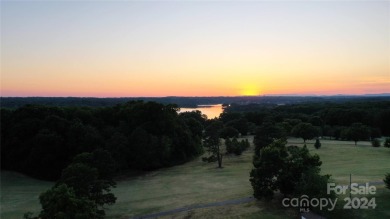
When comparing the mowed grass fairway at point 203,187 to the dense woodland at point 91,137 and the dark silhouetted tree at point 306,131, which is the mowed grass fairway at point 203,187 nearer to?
the dense woodland at point 91,137

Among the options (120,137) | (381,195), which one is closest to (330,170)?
(381,195)

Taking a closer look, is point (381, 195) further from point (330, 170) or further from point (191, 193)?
point (191, 193)

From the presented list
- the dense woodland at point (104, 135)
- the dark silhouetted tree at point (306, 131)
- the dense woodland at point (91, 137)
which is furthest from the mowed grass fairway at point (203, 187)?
the dark silhouetted tree at point (306, 131)

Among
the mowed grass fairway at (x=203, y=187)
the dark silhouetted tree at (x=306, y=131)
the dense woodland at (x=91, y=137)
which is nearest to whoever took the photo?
the mowed grass fairway at (x=203, y=187)

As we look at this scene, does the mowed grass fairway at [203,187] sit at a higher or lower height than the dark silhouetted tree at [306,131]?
lower

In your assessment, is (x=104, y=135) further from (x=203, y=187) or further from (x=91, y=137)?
(x=203, y=187)

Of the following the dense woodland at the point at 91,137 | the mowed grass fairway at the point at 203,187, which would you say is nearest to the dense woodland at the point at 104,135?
the dense woodland at the point at 91,137

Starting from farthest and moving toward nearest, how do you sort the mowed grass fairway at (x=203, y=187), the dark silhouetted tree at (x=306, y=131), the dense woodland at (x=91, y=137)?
the dark silhouetted tree at (x=306, y=131)
the dense woodland at (x=91, y=137)
the mowed grass fairway at (x=203, y=187)

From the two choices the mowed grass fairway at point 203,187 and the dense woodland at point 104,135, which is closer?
the mowed grass fairway at point 203,187
